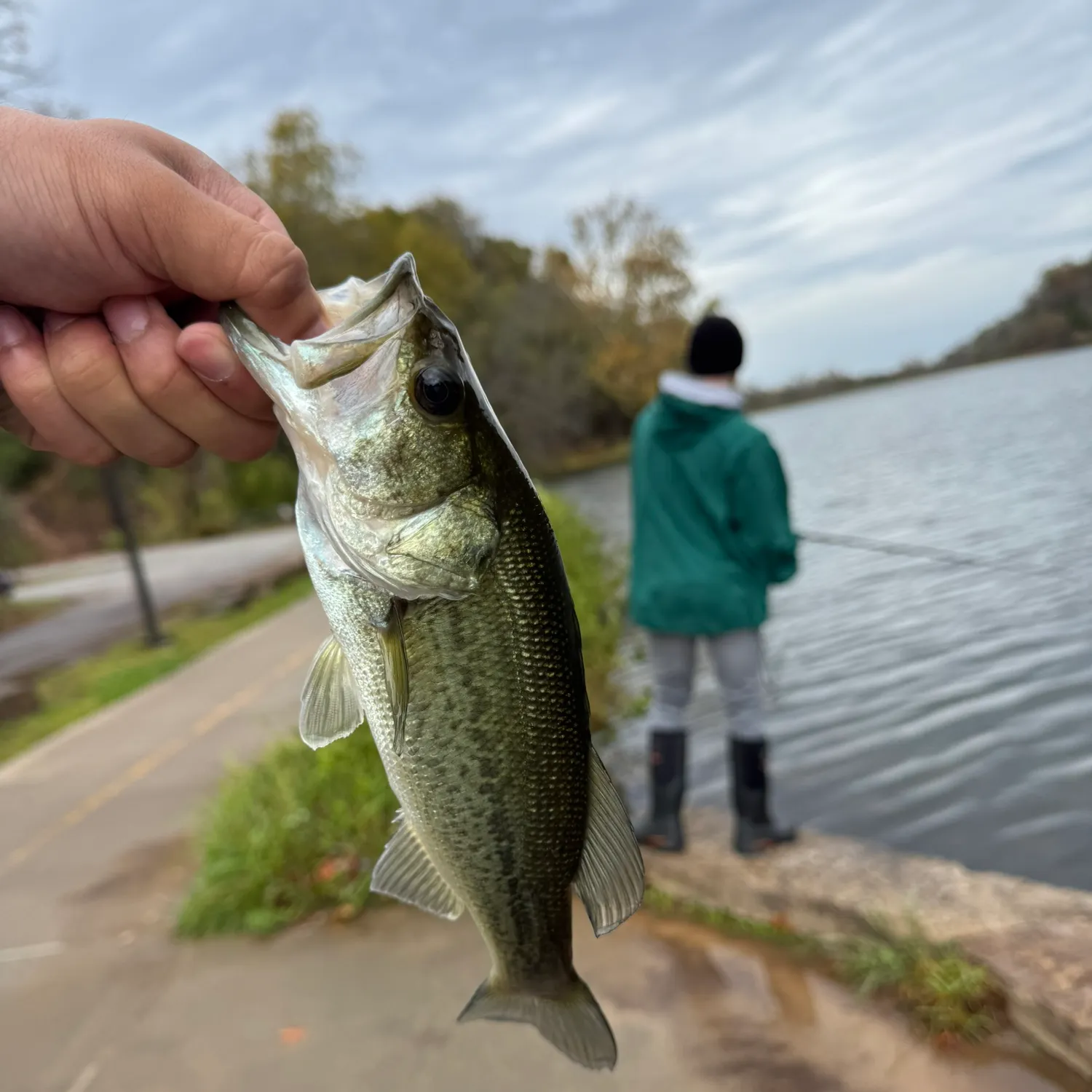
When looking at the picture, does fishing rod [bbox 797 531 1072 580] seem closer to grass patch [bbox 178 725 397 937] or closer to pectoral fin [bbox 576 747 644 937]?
grass patch [bbox 178 725 397 937]

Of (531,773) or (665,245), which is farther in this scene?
(665,245)

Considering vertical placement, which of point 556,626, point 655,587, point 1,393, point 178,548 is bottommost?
point 178,548

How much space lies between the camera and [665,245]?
1827 inches

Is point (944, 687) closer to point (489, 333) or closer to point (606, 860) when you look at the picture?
point (606, 860)

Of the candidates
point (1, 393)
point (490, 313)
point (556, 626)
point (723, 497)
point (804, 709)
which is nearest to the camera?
point (556, 626)

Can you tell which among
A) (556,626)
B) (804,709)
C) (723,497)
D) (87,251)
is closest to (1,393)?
(87,251)

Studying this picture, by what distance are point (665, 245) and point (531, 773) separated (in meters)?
47.8

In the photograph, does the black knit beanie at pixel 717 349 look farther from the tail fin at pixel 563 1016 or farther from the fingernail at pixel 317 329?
the tail fin at pixel 563 1016

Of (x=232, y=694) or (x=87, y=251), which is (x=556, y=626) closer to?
(x=87, y=251)

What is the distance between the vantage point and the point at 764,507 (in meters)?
4.30

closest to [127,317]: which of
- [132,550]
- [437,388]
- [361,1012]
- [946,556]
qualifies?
[437,388]

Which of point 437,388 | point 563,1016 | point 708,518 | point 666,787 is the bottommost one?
point 666,787

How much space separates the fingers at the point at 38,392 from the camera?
1718 millimetres

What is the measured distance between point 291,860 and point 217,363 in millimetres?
3395
